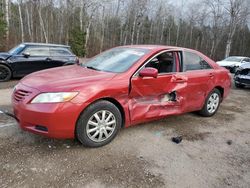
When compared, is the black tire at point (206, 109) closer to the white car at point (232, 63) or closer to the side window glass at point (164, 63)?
the side window glass at point (164, 63)

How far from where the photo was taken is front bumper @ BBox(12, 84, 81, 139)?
10.2ft

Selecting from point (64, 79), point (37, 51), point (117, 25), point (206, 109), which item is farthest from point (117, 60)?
point (117, 25)

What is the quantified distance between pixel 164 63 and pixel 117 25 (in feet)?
128

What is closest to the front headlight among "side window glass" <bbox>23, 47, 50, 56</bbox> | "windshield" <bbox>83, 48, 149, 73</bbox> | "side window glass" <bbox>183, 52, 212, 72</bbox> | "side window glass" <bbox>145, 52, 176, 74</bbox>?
"windshield" <bbox>83, 48, 149, 73</bbox>

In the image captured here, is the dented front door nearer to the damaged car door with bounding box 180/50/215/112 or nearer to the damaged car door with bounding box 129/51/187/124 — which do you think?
the damaged car door with bounding box 129/51/187/124

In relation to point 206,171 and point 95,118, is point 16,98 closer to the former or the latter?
point 95,118

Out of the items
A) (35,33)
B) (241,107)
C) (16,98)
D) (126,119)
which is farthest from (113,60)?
(35,33)

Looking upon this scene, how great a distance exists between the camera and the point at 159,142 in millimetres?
3988

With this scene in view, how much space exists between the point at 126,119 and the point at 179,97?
1229 mm

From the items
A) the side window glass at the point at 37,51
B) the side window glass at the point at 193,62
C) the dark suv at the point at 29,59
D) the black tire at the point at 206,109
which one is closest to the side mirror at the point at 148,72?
the side window glass at the point at 193,62

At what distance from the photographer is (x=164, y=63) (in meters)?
4.40

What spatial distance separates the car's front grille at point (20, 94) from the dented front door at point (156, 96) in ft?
4.92

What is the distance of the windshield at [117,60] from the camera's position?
13.1ft

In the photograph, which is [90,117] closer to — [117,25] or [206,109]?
[206,109]
